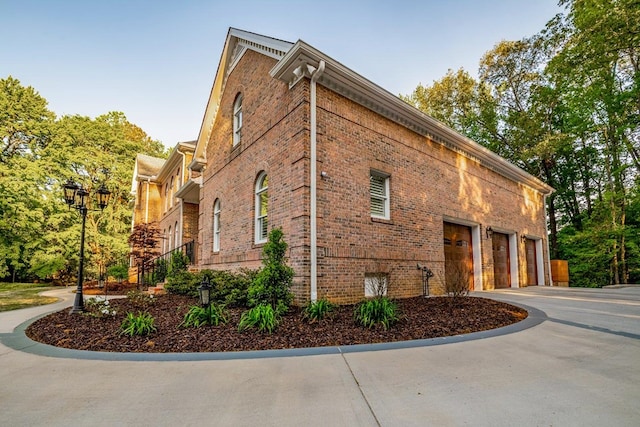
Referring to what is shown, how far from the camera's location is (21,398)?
2807 millimetres

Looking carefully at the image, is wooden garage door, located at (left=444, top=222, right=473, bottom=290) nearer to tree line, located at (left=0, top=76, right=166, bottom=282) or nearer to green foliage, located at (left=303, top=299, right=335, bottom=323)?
green foliage, located at (left=303, top=299, right=335, bottom=323)

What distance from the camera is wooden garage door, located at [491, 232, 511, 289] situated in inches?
514

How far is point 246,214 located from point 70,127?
2045cm

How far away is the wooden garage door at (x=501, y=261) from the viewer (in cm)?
1305

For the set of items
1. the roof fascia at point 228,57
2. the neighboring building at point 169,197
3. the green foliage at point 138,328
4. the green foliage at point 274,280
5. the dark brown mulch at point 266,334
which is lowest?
the dark brown mulch at point 266,334

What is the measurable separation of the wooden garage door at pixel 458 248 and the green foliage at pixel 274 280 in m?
5.58


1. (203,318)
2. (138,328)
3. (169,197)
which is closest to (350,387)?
(203,318)

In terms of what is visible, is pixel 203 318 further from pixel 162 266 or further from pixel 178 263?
pixel 162 266

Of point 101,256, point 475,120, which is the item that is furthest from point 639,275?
point 101,256

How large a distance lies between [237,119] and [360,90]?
4780 millimetres

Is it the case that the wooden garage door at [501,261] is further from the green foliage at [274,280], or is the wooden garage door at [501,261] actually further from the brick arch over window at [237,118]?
the brick arch over window at [237,118]

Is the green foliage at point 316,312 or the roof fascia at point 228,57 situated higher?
the roof fascia at point 228,57

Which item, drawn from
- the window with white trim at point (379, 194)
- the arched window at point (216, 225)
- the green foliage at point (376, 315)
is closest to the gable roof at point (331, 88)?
the window with white trim at point (379, 194)

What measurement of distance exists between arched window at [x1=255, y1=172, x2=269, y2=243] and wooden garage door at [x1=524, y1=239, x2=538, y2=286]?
485 inches
